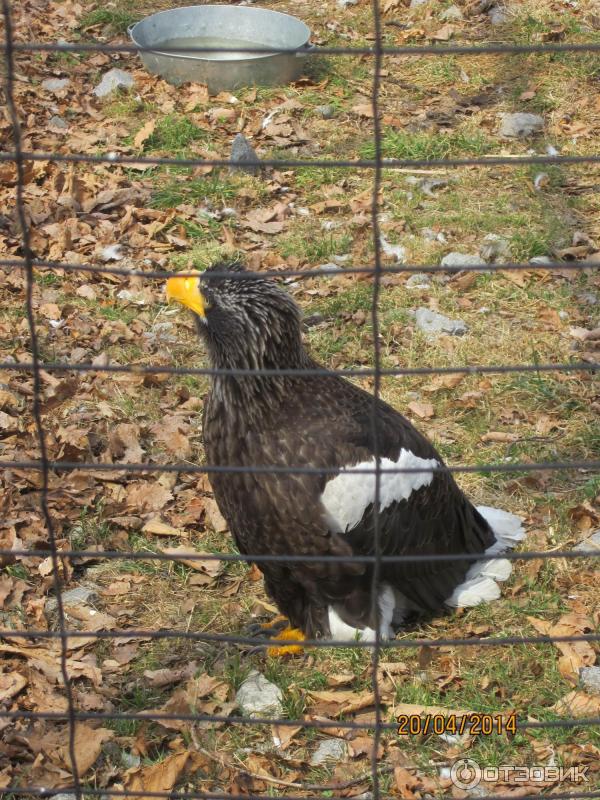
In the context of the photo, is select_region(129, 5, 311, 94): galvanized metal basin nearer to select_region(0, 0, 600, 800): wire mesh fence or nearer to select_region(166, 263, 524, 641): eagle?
select_region(166, 263, 524, 641): eagle

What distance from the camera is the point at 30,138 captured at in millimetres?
7789

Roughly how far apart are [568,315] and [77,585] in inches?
123

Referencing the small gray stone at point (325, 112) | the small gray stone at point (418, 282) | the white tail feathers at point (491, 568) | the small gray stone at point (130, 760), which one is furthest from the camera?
the small gray stone at point (325, 112)

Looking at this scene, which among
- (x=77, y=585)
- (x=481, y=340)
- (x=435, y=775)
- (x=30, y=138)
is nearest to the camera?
(x=435, y=775)

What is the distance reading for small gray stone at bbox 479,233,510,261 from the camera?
21.1 feet

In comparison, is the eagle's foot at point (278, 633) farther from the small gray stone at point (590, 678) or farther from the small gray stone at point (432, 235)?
the small gray stone at point (432, 235)

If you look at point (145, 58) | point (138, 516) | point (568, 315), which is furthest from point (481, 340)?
point (145, 58)

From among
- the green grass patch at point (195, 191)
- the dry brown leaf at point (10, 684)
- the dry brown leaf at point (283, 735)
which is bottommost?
the dry brown leaf at point (283, 735)

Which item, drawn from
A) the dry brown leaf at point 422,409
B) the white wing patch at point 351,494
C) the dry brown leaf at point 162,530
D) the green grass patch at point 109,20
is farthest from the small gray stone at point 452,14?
the white wing patch at point 351,494

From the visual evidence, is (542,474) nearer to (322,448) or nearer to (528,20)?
(322,448)

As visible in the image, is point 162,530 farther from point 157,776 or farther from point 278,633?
point 157,776

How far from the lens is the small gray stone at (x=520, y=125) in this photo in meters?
7.69

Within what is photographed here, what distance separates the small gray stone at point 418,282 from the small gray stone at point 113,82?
3337mm

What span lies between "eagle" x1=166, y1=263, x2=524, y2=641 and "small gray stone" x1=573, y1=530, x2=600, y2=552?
1.39 feet
